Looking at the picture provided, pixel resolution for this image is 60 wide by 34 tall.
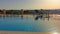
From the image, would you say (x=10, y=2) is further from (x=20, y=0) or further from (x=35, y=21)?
(x=35, y=21)

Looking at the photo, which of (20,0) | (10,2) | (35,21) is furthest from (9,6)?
(35,21)

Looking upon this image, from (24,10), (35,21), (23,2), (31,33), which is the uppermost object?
(23,2)

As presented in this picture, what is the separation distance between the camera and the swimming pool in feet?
→ 10.3

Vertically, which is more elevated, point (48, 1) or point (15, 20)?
point (48, 1)

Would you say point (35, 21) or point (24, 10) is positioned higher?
point (24, 10)

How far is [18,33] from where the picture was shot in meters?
2.98

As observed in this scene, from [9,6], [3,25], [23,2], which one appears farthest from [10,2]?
[3,25]

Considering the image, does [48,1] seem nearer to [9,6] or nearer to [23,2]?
[23,2]

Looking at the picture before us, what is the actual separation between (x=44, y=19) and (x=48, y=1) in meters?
0.45

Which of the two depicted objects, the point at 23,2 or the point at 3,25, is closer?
the point at 23,2

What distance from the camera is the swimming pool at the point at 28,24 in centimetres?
315

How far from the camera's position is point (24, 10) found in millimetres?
3117

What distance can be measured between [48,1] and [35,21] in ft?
1.85

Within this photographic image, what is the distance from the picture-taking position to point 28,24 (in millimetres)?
3219
